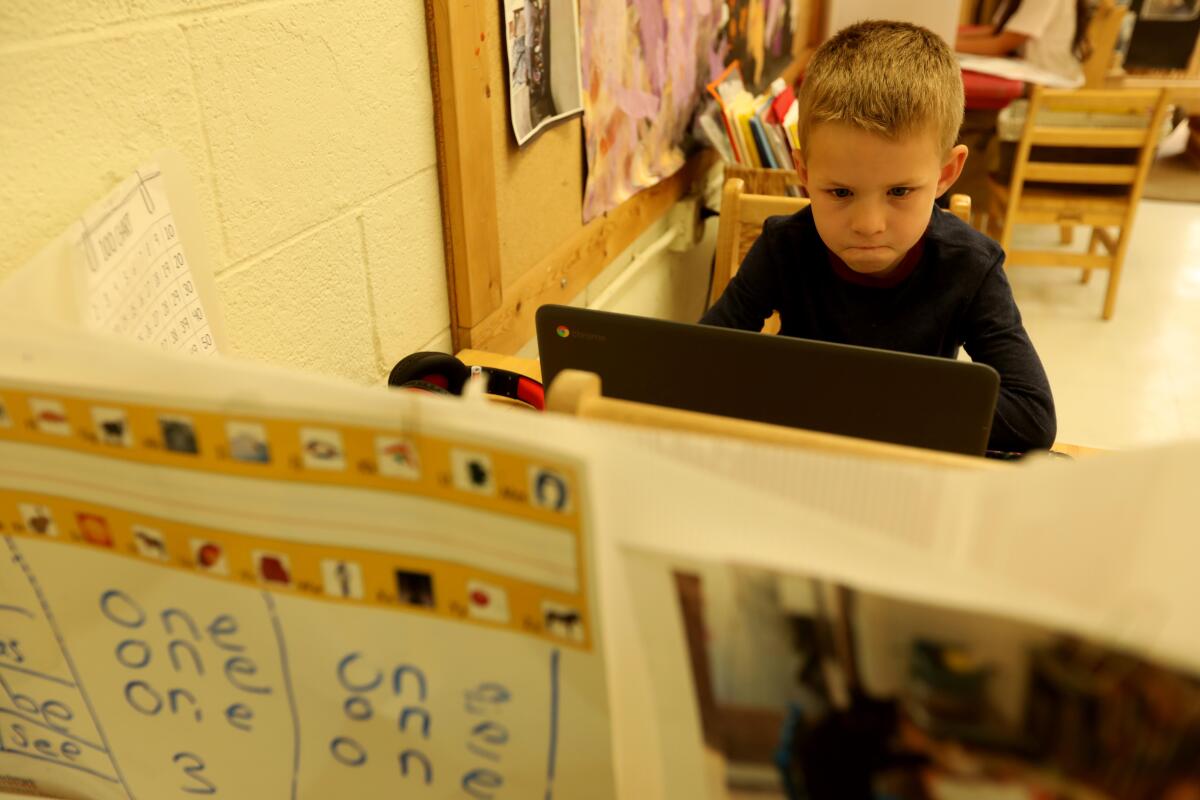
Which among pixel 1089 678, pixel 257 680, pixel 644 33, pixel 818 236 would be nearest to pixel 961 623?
pixel 1089 678

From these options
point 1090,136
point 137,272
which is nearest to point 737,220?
point 137,272

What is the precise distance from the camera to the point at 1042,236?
14.1 ft

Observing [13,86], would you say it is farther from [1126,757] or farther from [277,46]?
[1126,757]

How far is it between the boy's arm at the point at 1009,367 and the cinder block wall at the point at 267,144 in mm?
770

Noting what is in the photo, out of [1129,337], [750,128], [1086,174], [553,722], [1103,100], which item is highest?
[553,722]

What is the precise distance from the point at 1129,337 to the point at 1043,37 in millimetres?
1501

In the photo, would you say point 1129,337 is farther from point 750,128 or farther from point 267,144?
point 267,144

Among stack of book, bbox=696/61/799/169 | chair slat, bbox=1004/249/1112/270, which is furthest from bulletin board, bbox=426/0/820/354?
chair slat, bbox=1004/249/1112/270

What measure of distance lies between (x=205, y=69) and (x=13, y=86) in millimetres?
200

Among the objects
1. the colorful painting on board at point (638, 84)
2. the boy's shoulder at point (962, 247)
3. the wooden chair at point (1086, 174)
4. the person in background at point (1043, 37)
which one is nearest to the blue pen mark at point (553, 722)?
the boy's shoulder at point (962, 247)

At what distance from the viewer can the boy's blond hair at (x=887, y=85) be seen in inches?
43.8

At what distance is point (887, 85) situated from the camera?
1.11 meters

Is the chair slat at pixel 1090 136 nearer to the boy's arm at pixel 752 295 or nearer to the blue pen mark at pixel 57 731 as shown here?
the boy's arm at pixel 752 295

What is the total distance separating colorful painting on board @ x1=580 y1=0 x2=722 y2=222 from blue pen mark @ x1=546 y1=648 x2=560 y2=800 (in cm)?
147
